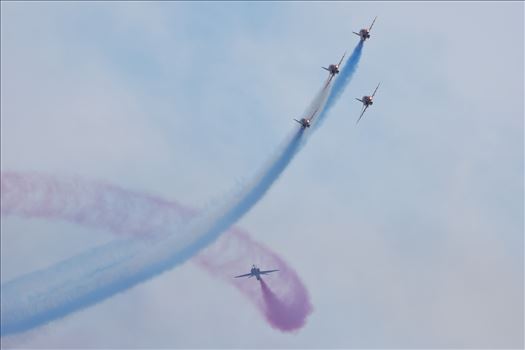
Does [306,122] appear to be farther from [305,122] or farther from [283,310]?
[283,310]

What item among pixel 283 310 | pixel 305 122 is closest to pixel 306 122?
pixel 305 122

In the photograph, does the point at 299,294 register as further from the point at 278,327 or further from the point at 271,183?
the point at 271,183

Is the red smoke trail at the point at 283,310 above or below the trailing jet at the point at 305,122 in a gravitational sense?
below

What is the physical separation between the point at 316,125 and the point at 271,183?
751cm

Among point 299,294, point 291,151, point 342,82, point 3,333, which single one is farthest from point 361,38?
point 3,333

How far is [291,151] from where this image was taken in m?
120

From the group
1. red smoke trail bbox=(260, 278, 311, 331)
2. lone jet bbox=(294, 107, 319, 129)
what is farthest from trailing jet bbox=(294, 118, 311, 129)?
Answer: red smoke trail bbox=(260, 278, 311, 331)

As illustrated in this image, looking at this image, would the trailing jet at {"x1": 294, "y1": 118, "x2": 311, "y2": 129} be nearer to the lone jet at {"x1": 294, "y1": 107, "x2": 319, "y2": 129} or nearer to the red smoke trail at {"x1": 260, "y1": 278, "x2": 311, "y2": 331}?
the lone jet at {"x1": 294, "y1": 107, "x2": 319, "y2": 129}

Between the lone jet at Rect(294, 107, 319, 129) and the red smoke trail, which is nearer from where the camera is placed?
the lone jet at Rect(294, 107, 319, 129)

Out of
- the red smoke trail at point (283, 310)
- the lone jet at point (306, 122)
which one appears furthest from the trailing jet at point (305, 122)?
the red smoke trail at point (283, 310)

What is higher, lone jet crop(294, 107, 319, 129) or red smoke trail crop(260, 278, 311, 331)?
lone jet crop(294, 107, 319, 129)

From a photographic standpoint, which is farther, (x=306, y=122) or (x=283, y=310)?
(x=283, y=310)

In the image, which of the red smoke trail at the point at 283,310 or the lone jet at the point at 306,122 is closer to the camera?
the lone jet at the point at 306,122

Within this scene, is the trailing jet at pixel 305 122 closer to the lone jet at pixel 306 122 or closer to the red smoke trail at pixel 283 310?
the lone jet at pixel 306 122
